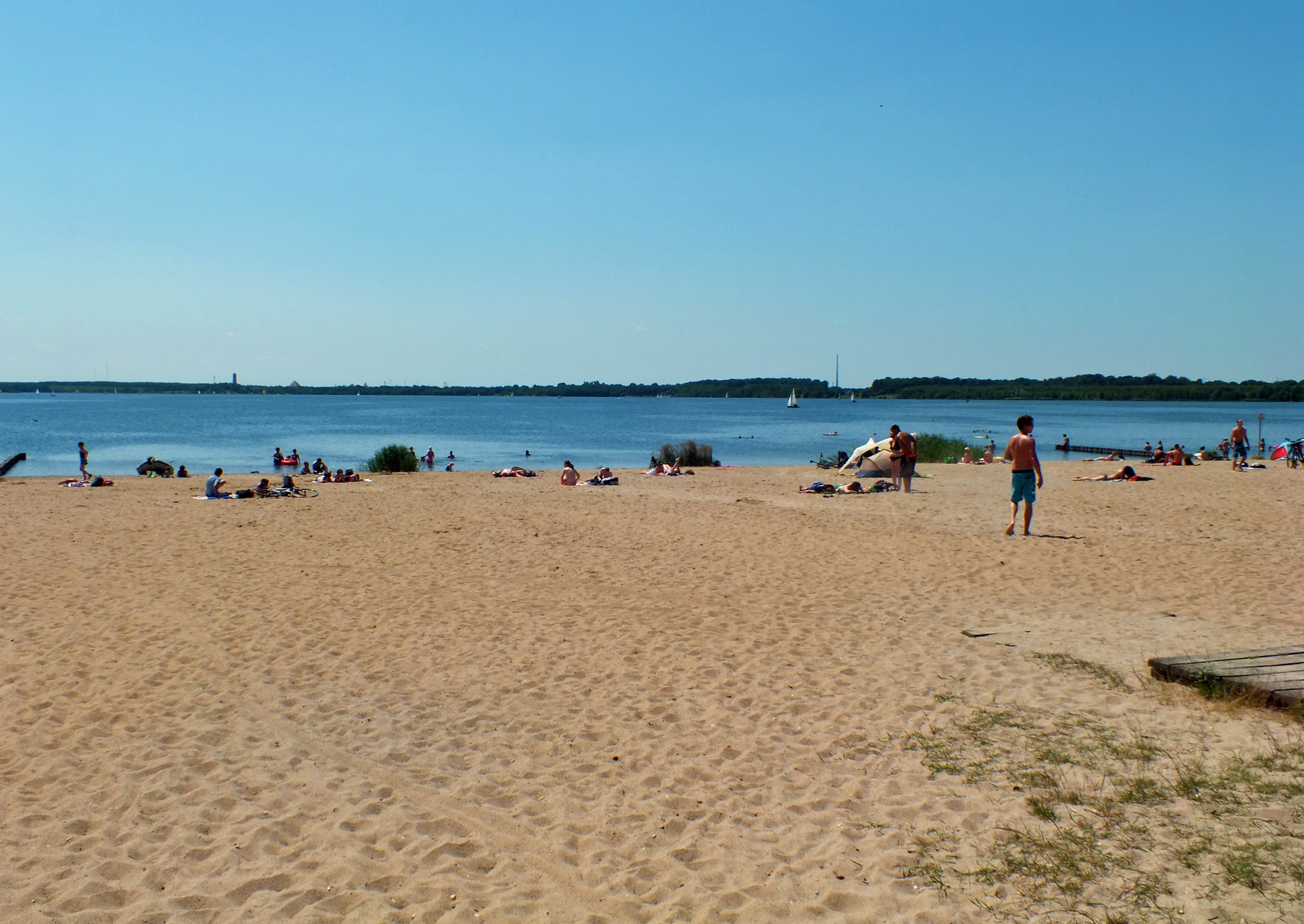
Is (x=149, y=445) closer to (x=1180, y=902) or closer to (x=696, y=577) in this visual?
(x=696, y=577)

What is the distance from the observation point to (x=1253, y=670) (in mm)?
5898

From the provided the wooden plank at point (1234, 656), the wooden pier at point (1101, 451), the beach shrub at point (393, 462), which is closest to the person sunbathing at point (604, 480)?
the beach shrub at point (393, 462)

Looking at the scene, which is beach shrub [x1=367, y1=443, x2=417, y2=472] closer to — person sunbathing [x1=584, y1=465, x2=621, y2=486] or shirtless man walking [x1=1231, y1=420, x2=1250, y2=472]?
person sunbathing [x1=584, y1=465, x2=621, y2=486]

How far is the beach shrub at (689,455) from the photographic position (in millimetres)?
34438

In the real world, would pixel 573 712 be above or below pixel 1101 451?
above

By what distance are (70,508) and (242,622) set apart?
12.5 metres

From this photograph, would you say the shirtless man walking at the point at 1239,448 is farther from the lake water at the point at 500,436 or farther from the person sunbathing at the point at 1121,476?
the lake water at the point at 500,436

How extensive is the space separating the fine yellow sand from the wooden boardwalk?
0.56 feet

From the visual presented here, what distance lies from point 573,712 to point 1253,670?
4694mm

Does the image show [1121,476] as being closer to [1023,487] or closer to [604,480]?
[1023,487]

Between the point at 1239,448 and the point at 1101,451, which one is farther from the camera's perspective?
the point at 1101,451

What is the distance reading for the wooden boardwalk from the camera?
5.51 meters

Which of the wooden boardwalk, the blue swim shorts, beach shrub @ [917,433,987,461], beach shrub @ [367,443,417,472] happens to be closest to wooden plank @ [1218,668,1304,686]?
the wooden boardwalk

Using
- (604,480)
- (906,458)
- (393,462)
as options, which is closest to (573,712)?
(906,458)
